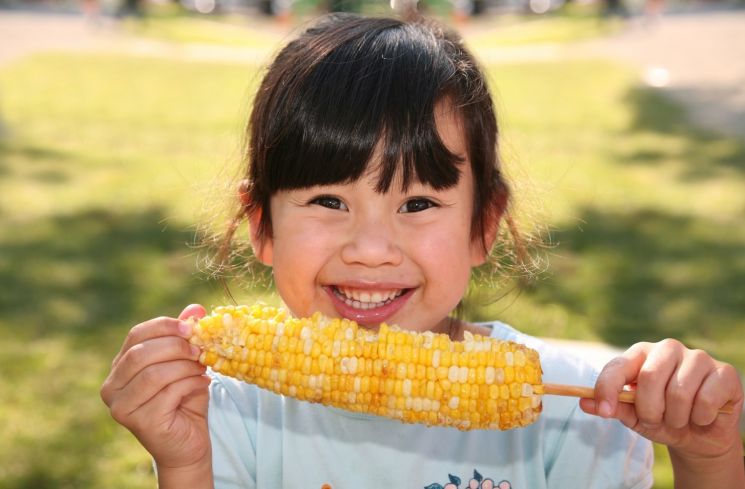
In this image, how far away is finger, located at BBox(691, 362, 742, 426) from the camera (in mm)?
1830

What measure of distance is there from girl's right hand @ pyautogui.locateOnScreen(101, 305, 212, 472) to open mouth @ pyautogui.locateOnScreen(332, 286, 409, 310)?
0.38 meters

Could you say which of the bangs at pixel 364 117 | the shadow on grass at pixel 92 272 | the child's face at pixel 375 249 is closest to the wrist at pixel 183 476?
the child's face at pixel 375 249

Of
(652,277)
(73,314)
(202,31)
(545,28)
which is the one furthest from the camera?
(545,28)

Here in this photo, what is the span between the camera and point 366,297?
7.22 ft

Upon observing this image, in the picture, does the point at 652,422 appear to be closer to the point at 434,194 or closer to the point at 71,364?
the point at 434,194

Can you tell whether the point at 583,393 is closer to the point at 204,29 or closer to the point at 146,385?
the point at 146,385

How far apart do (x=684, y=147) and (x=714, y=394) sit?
8.56 m

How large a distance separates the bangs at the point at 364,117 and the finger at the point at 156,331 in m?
0.47

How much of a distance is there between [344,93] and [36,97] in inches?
507

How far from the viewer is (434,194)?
221 cm

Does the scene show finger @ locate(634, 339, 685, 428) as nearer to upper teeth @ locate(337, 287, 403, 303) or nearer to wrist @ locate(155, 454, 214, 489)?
upper teeth @ locate(337, 287, 403, 303)

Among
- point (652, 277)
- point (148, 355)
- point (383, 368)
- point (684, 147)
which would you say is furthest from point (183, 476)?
point (684, 147)

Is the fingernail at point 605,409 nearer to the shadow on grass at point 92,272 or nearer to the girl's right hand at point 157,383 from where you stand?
the girl's right hand at point 157,383

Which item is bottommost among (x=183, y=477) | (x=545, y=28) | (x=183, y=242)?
(x=545, y=28)
